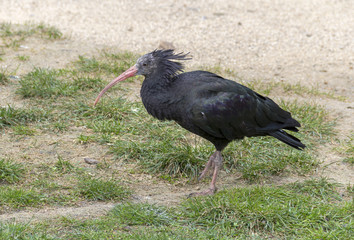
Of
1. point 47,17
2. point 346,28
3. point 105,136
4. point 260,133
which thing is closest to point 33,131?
point 105,136

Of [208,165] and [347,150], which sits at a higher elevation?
[347,150]

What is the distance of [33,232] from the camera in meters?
4.39

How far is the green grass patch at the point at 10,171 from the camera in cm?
539

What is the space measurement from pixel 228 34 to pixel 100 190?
252 inches

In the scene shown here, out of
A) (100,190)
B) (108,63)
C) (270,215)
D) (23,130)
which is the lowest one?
(23,130)

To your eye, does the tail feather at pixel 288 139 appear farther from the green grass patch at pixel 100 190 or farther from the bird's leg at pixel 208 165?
the green grass patch at pixel 100 190

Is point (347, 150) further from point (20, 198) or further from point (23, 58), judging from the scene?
point (23, 58)

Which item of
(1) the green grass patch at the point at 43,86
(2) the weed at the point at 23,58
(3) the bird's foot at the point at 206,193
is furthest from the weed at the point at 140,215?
(2) the weed at the point at 23,58

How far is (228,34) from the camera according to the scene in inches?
428

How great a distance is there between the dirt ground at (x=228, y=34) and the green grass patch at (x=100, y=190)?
2.49m

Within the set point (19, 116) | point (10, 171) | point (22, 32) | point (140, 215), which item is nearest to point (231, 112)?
point (140, 215)

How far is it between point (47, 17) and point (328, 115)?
245 inches

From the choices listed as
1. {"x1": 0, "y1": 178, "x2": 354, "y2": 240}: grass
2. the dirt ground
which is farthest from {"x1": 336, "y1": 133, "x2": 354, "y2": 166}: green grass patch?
{"x1": 0, "y1": 178, "x2": 354, "y2": 240}: grass

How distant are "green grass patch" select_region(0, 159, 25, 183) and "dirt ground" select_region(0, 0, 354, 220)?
6.14 feet
